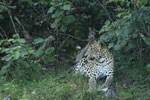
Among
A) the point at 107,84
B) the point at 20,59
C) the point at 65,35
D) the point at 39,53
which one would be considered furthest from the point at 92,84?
the point at 65,35

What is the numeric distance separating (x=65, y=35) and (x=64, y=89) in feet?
10.8

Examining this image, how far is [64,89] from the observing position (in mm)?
5375

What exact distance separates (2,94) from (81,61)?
7.28 ft

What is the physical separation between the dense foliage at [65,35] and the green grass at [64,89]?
19 centimetres

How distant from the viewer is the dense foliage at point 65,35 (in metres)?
5.71

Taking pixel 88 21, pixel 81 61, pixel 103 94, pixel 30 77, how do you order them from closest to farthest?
1. pixel 103 94
2. pixel 30 77
3. pixel 81 61
4. pixel 88 21

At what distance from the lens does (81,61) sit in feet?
23.3

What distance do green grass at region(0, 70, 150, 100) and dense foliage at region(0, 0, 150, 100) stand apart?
189 mm

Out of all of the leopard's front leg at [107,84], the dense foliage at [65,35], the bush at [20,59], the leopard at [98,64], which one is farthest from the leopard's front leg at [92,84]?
the bush at [20,59]

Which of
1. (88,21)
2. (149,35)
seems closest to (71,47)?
(88,21)

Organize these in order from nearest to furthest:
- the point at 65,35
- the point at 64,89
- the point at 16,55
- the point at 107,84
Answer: the point at 64,89 < the point at 16,55 < the point at 107,84 < the point at 65,35

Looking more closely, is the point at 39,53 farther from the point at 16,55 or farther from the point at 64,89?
the point at 64,89

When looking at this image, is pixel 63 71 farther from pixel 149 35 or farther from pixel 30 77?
pixel 149 35

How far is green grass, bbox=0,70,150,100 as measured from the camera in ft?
17.1
